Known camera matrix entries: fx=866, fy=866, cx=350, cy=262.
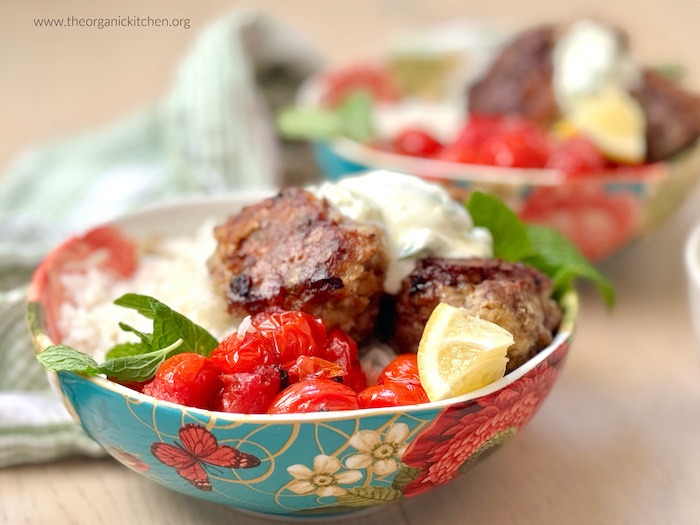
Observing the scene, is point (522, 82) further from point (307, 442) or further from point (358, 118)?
point (307, 442)

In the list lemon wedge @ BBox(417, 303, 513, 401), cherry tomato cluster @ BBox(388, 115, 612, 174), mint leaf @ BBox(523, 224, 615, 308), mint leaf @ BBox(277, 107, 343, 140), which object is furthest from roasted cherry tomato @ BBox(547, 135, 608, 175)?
lemon wedge @ BBox(417, 303, 513, 401)

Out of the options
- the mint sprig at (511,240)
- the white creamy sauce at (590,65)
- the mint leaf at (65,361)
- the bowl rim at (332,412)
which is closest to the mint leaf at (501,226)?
the mint sprig at (511,240)

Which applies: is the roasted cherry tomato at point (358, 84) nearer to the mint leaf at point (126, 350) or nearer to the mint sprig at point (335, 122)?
the mint sprig at point (335, 122)

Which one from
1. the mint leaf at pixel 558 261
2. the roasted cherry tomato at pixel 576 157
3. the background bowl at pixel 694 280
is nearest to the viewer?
the mint leaf at pixel 558 261

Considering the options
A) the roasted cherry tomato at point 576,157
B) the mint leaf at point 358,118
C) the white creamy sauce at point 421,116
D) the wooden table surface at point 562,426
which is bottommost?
the wooden table surface at point 562,426

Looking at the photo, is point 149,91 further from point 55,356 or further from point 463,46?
point 55,356

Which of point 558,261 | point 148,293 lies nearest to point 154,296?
point 148,293

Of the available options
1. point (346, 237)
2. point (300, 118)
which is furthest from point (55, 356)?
point (300, 118)
